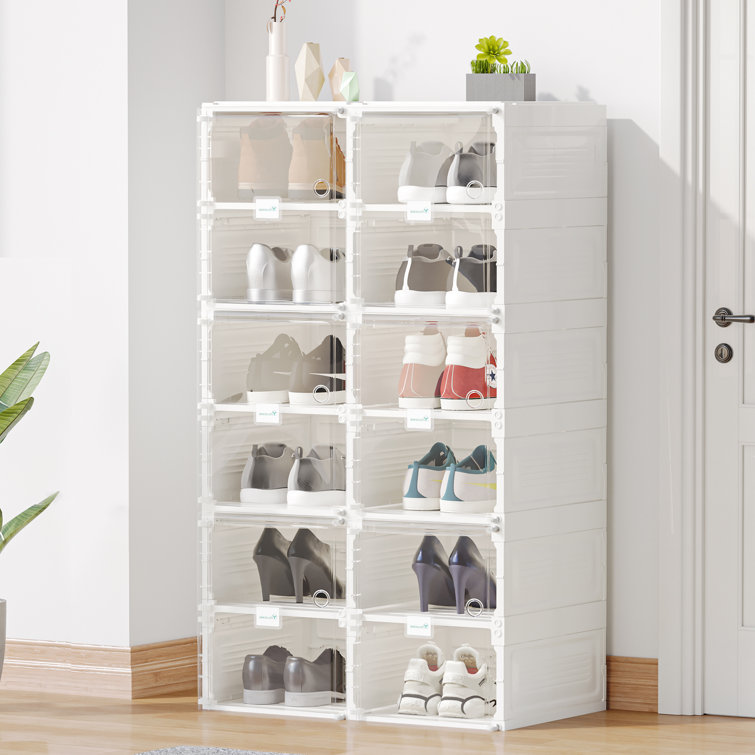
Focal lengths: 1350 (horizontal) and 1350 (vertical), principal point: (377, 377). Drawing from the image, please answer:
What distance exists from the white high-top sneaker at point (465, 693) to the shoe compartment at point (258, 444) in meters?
0.55

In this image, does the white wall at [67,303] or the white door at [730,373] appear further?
the white wall at [67,303]

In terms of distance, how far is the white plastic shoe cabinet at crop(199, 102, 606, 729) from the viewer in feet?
11.8

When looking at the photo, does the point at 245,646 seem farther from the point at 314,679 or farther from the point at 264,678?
the point at 314,679

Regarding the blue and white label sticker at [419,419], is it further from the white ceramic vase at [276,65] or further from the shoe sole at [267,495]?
the white ceramic vase at [276,65]

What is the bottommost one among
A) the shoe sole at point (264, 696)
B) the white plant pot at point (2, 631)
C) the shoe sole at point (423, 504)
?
the shoe sole at point (264, 696)

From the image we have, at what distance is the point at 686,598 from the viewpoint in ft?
12.3

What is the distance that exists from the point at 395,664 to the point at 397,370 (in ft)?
2.68

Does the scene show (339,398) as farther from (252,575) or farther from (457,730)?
(457,730)

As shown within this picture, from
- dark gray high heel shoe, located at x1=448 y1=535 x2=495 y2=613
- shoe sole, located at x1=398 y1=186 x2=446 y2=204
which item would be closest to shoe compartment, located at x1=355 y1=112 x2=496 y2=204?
shoe sole, located at x1=398 y1=186 x2=446 y2=204

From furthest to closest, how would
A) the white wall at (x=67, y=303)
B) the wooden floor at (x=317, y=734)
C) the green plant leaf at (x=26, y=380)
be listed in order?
1. the white wall at (x=67, y=303)
2. the green plant leaf at (x=26, y=380)
3. the wooden floor at (x=317, y=734)

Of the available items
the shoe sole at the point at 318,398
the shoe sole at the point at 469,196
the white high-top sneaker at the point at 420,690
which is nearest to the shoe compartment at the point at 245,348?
the shoe sole at the point at 318,398

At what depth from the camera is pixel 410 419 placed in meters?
3.63

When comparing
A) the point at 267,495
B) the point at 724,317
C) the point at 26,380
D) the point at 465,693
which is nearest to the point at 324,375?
the point at 267,495

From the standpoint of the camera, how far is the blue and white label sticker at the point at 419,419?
3613 mm
